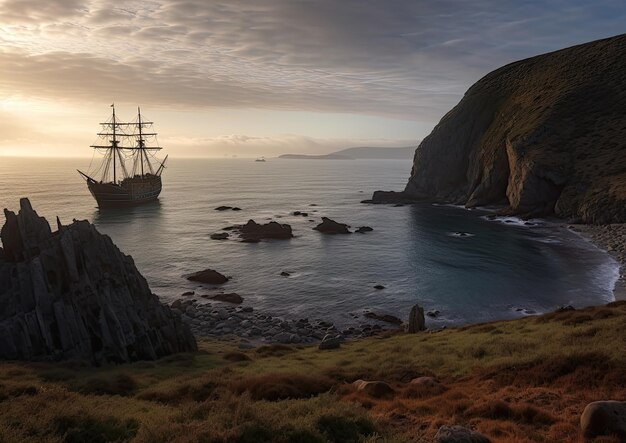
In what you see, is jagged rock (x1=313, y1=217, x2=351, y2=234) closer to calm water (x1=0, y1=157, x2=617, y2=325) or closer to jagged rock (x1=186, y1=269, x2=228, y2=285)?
calm water (x1=0, y1=157, x2=617, y2=325)

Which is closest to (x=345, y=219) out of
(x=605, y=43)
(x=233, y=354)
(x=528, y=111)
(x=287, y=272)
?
(x=287, y=272)

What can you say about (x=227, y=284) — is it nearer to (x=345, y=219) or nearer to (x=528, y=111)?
(x=345, y=219)

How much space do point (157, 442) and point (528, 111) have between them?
147 m

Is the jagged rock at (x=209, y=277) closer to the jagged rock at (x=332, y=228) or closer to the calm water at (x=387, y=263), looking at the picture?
the calm water at (x=387, y=263)

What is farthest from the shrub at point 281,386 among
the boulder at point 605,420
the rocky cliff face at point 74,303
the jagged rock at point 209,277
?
the jagged rock at point 209,277

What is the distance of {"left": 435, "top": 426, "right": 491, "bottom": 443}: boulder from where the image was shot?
14.3 m

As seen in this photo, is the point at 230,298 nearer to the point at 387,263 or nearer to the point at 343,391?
the point at 387,263

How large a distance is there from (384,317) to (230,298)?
21005 mm

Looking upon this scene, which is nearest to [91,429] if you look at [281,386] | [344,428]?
[344,428]

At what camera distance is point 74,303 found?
33.3 metres

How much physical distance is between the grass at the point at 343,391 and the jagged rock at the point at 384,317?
13.7m

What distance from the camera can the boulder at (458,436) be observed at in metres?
14.3

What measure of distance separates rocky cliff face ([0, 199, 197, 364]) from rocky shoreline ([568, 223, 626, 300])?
191 ft

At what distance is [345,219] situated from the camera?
121 m
